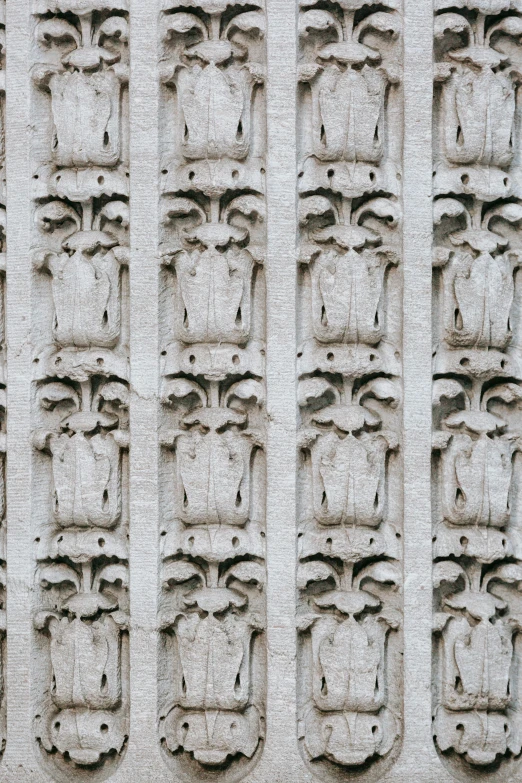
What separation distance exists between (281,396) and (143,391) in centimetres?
39

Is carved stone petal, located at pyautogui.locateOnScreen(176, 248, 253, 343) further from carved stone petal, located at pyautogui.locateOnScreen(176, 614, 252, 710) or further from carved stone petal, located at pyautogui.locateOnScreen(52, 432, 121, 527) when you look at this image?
carved stone petal, located at pyautogui.locateOnScreen(176, 614, 252, 710)

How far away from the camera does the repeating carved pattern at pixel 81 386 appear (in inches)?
133

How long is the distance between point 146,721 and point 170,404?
885 mm

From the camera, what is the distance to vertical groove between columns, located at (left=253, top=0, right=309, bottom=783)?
10.9 ft

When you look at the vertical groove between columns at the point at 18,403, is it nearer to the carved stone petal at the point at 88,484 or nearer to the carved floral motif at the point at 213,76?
the carved stone petal at the point at 88,484

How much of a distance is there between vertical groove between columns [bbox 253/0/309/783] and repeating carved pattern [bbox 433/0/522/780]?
1.34 feet

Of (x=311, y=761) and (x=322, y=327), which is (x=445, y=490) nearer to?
(x=322, y=327)

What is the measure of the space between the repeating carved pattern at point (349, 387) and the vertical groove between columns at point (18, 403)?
78cm

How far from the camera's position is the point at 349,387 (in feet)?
11.2

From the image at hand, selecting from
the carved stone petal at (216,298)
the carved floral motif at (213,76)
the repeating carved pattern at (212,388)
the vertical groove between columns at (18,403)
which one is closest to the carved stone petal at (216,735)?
the repeating carved pattern at (212,388)

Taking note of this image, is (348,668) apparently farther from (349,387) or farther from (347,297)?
(347,297)

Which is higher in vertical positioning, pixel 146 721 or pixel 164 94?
pixel 164 94

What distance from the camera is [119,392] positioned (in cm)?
341

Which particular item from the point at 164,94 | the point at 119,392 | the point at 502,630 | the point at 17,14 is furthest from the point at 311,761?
the point at 17,14
